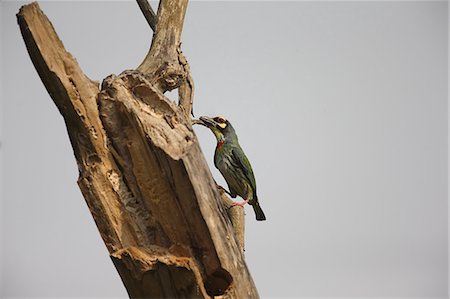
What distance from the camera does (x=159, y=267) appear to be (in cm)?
217

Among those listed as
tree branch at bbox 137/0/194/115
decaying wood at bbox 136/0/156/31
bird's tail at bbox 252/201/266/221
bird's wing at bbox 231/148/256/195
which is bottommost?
bird's tail at bbox 252/201/266/221

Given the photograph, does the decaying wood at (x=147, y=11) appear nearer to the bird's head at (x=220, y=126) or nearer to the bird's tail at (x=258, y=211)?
the bird's head at (x=220, y=126)

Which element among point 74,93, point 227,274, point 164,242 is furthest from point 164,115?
point 227,274

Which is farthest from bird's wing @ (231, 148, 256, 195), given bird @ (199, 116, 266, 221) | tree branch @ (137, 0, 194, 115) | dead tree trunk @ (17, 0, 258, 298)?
dead tree trunk @ (17, 0, 258, 298)

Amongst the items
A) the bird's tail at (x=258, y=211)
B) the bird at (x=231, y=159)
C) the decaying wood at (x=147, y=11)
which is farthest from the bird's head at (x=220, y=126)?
the decaying wood at (x=147, y=11)

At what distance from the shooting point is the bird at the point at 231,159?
3.18 metres

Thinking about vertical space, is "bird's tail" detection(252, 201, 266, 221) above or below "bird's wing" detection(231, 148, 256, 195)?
below

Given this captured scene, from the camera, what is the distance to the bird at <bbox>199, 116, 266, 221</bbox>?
318 centimetres

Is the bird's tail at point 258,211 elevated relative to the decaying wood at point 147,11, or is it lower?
lower

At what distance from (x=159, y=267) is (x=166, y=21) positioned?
1390 mm

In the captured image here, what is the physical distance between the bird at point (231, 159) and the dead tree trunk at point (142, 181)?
86 centimetres

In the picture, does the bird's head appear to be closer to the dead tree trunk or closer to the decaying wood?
the decaying wood

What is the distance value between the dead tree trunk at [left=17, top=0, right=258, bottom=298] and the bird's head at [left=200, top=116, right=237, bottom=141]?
0.84m

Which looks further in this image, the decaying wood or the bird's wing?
the decaying wood
